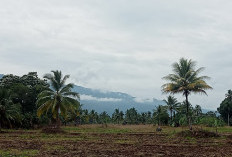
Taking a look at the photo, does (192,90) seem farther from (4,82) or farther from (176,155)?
(4,82)

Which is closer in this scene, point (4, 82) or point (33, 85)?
point (4, 82)

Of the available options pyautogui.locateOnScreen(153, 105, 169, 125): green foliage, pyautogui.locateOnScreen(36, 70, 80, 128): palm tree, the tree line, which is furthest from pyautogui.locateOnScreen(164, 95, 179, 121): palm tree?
pyautogui.locateOnScreen(36, 70, 80, 128): palm tree

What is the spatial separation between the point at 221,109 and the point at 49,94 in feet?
190

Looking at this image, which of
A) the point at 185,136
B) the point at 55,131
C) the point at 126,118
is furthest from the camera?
the point at 126,118

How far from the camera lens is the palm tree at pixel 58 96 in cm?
4084

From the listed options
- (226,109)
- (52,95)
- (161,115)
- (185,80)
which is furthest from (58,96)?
(226,109)

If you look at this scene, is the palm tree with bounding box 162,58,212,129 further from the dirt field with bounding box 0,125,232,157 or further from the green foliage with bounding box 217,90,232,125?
the green foliage with bounding box 217,90,232,125

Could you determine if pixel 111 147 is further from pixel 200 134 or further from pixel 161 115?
pixel 161 115

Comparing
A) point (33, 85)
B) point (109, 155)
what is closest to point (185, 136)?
point (109, 155)

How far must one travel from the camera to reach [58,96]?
41000 mm

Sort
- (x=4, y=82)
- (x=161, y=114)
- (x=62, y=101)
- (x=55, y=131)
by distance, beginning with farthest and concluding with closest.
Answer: (x=161, y=114), (x=4, y=82), (x=62, y=101), (x=55, y=131)

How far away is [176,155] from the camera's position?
1662 cm

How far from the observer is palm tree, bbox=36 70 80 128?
40.8 meters

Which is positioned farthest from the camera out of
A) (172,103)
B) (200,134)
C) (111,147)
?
(172,103)
